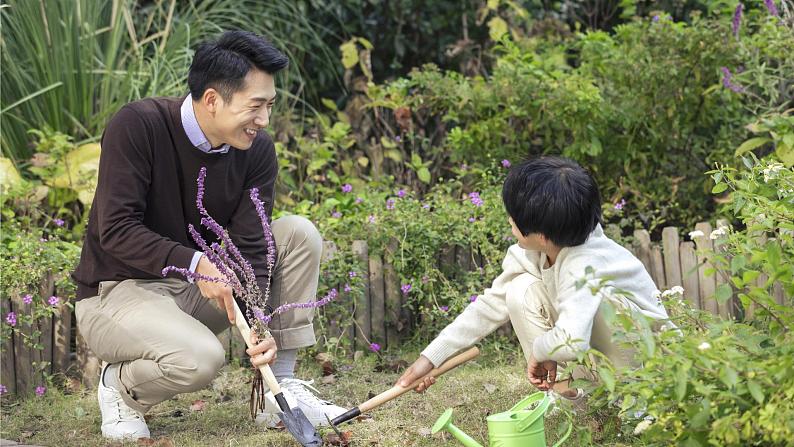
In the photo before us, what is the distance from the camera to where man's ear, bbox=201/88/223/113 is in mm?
3348

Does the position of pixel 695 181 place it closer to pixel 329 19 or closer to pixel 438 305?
pixel 438 305

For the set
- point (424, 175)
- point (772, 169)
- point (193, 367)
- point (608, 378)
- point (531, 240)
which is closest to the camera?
point (608, 378)

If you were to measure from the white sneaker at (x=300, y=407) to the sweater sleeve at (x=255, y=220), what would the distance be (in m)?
0.36

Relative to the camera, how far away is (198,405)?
379cm

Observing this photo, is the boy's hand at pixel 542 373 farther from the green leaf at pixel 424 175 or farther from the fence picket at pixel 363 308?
the green leaf at pixel 424 175

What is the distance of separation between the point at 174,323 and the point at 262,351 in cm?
34

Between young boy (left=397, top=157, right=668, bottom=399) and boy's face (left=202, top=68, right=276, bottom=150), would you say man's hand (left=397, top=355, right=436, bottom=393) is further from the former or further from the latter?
boy's face (left=202, top=68, right=276, bottom=150)

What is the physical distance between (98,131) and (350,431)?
2836mm

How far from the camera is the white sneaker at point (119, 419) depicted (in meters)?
3.31

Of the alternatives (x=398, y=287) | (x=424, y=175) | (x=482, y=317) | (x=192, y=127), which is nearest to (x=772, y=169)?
(x=482, y=317)

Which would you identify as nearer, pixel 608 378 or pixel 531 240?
pixel 608 378

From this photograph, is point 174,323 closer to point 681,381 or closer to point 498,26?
point 681,381

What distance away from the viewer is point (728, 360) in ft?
7.39

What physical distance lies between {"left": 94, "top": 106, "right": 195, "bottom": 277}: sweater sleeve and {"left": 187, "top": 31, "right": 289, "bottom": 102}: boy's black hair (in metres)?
0.27
